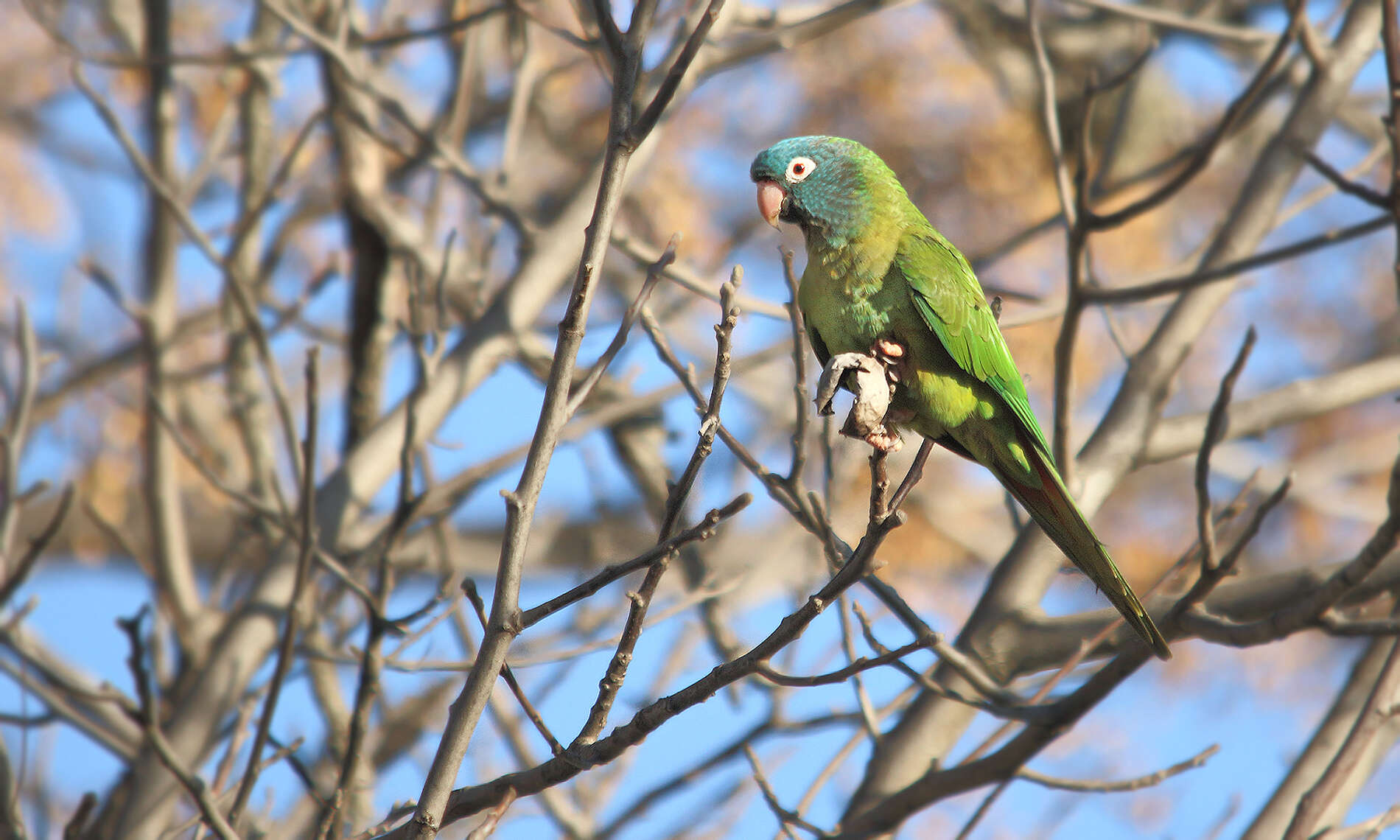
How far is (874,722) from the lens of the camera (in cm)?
333

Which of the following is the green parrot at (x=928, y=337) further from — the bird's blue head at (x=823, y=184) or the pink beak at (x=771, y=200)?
the pink beak at (x=771, y=200)

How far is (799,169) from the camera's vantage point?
140 inches

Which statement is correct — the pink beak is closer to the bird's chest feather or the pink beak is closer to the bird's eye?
the bird's eye

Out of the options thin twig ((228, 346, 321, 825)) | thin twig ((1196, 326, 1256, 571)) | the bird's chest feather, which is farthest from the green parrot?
thin twig ((228, 346, 321, 825))

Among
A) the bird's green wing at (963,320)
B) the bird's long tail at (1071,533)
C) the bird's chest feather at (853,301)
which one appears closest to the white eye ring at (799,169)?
the bird's chest feather at (853,301)

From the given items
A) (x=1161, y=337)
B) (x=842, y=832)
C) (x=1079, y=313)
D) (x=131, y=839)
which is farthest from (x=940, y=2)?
(x=131, y=839)

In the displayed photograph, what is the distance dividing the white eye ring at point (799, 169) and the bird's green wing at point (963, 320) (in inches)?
17.7

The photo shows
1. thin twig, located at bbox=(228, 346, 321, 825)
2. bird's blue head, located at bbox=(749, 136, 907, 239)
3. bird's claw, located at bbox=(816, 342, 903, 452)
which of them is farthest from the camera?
bird's blue head, located at bbox=(749, 136, 907, 239)

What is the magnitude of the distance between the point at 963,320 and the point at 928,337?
111 millimetres

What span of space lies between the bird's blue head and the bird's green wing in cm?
20

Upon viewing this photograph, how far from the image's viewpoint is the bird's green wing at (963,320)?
3.10 metres

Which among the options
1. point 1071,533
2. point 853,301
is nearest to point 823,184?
point 853,301

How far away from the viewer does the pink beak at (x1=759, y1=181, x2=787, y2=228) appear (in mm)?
3561

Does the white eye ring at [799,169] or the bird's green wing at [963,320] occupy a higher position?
the white eye ring at [799,169]
